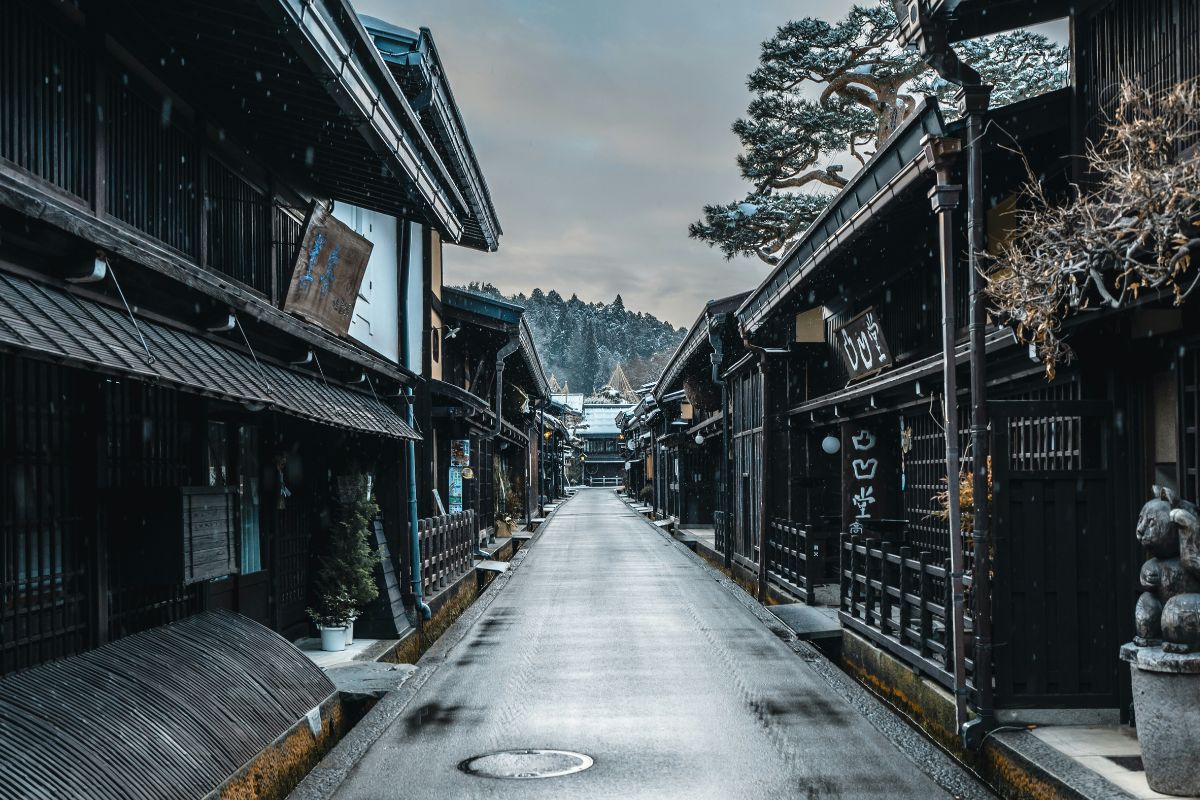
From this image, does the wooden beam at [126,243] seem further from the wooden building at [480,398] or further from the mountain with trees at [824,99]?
the mountain with trees at [824,99]

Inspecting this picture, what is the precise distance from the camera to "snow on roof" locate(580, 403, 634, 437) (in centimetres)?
10481

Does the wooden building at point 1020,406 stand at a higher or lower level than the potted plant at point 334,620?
higher

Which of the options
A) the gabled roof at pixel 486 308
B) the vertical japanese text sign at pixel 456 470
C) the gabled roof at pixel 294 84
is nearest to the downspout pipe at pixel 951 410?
the gabled roof at pixel 294 84

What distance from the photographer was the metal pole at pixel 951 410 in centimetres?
830

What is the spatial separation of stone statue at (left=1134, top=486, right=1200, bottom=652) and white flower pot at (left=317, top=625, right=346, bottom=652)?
30.4 ft

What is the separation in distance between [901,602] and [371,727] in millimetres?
5572

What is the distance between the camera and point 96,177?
743 cm

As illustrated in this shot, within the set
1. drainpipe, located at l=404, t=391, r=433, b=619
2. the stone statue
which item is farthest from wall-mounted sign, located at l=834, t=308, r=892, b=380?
the stone statue

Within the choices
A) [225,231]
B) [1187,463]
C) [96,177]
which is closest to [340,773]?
[96,177]

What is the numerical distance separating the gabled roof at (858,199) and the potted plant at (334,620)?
768 cm

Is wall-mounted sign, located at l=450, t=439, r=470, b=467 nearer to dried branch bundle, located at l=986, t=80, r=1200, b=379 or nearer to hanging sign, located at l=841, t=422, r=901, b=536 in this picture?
hanging sign, located at l=841, t=422, r=901, b=536

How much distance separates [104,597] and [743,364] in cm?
1711

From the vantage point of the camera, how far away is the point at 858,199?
11.6 meters

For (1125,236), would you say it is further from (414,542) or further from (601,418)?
(601,418)
